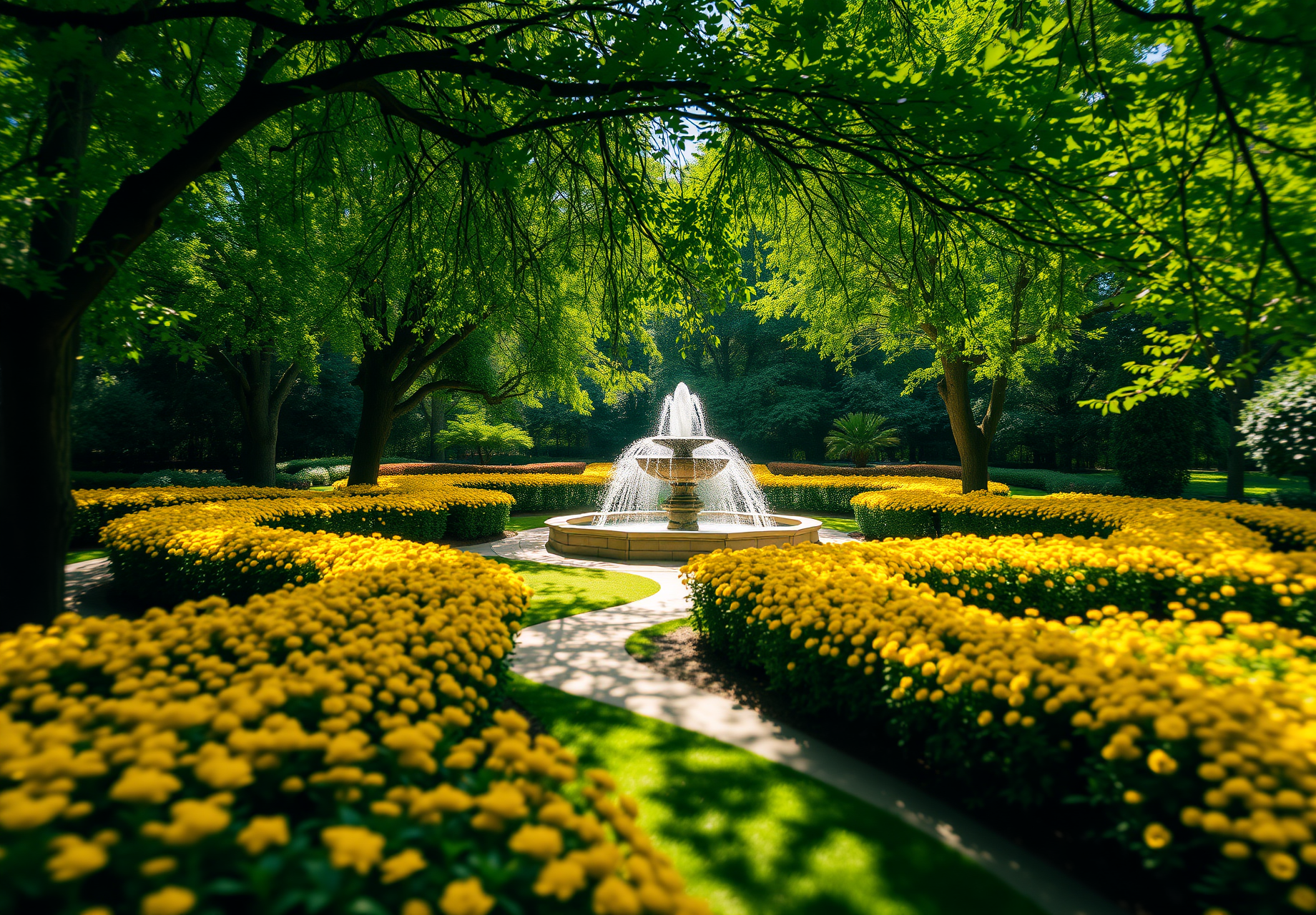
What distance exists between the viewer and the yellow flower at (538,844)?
44.0 inches

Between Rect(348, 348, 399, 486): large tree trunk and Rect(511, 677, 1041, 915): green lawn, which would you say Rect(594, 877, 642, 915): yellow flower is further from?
Rect(348, 348, 399, 486): large tree trunk

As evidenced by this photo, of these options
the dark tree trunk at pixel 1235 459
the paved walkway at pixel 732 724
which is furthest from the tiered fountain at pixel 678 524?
the dark tree trunk at pixel 1235 459

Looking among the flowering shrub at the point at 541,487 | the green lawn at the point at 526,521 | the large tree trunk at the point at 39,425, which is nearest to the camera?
the large tree trunk at the point at 39,425

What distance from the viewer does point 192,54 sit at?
199 inches

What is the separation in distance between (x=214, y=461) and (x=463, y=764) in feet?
122

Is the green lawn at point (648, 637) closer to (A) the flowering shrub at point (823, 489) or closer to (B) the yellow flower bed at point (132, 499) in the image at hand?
(B) the yellow flower bed at point (132, 499)

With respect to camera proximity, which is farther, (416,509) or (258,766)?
(416,509)

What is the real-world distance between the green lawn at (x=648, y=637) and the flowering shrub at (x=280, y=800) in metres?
3.05

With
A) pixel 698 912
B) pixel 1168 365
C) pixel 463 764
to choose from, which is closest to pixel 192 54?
pixel 463 764

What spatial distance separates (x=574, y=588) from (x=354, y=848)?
706cm

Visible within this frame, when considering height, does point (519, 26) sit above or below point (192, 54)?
below

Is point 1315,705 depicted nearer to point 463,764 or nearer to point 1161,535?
point 463,764

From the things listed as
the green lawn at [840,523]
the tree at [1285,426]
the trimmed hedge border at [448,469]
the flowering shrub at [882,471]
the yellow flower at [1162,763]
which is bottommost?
the green lawn at [840,523]

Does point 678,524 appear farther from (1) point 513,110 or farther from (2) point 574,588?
(1) point 513,110
